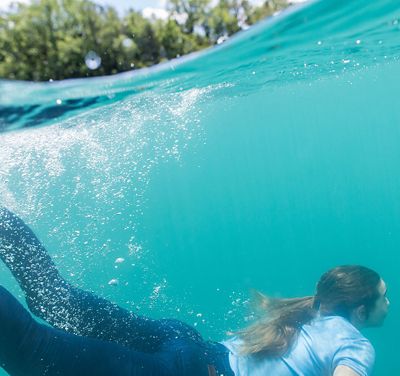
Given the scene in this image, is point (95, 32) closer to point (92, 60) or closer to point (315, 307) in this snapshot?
point (92, 60)

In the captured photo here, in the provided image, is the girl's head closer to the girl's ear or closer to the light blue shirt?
the girl's ear

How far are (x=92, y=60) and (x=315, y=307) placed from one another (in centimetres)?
476

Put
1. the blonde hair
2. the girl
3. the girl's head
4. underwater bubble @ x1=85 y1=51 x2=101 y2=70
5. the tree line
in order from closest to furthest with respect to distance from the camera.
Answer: the girl, the blonde hair, the girl's head, the tree line, underwater bubble @ x1=85 y1=51 x2=101 y2=70

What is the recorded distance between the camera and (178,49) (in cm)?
760

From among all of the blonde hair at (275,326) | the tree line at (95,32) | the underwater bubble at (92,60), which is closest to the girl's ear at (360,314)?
the blonde hair at (275,326)

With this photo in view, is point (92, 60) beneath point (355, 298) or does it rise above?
above

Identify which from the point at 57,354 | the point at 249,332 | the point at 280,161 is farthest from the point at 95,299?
the point at 280,161

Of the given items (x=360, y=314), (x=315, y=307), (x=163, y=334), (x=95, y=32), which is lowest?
(x=360, y=314)

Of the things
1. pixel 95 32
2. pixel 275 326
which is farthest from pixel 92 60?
pixel 275 326

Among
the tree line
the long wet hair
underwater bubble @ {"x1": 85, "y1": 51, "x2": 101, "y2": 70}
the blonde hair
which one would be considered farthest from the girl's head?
underwater bubble @ {"x1": 85, "y1": 51, "x2": 101, "y2": 70}

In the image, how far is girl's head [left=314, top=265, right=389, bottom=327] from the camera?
15.5 feet

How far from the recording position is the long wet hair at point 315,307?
14.6ft

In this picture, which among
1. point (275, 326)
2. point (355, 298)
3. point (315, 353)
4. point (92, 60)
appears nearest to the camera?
point (315, 353)

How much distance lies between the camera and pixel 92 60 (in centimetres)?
706
